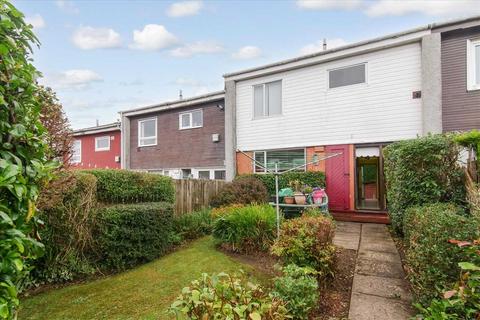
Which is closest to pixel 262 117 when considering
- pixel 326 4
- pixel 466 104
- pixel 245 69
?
pixel 245 69

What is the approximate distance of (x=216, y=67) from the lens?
13.7 metres

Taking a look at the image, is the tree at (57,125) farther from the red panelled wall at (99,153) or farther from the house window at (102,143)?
the house window at (102,143)

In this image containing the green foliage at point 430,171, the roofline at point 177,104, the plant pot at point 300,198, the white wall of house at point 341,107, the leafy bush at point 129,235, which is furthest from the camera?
the roofline at point 177,104

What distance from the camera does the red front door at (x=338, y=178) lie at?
32.8 ft

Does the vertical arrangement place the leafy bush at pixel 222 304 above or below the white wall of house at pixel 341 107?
below

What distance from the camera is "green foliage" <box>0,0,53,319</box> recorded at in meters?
1.43

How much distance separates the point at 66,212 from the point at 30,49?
3.90 metres

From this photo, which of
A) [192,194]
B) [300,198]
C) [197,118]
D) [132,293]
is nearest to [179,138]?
[197,118]

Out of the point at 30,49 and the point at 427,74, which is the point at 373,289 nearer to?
the point at 30,49

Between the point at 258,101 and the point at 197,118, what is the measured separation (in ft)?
11.9

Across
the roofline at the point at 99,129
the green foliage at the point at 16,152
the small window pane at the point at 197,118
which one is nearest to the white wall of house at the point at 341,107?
the small window pane at the point at 197,118

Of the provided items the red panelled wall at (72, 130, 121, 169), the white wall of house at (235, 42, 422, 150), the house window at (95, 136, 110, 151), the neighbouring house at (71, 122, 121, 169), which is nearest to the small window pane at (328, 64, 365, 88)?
the white wall of house at (235, 42, 422, 150)

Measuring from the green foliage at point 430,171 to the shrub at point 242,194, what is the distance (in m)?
3.95

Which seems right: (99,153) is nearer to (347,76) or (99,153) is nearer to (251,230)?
(347,76)
